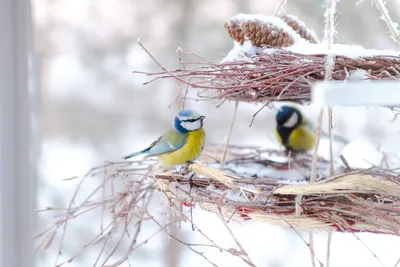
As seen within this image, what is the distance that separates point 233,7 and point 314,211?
148 centimetres

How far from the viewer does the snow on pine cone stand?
790 millimetres

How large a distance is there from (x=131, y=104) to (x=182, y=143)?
1159mm

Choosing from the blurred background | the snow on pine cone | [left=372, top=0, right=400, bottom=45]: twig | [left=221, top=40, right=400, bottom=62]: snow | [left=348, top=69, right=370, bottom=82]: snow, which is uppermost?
[left=372, top=0, right=400, bottom=45]: twig

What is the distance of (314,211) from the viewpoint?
24.5 inches

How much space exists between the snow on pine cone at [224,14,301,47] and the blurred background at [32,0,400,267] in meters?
1.13

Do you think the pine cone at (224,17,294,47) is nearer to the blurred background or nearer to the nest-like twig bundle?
the nest-like twig bundle

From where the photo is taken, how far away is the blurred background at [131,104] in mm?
1975

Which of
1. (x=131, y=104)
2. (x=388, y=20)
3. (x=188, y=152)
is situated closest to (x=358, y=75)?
(x=388, y=20)

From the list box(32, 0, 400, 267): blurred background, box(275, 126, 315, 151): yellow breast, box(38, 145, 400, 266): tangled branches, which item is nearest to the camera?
box(38, 145, 400, 266): tangled branches

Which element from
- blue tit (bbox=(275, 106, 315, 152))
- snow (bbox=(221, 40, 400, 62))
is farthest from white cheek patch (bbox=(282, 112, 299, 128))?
snow (bbox=(221, 40, 400, 62))

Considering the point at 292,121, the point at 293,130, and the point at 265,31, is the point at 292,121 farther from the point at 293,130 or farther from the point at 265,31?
the point at 265,31

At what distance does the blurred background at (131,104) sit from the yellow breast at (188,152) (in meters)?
0.98

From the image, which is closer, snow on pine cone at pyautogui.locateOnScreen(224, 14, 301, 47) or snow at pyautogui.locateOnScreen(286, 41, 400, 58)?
snow at pyautogui.locateOnScreen(286, 41, 400, 58)

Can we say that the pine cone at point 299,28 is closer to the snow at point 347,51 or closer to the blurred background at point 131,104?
the snow at point 347,51
